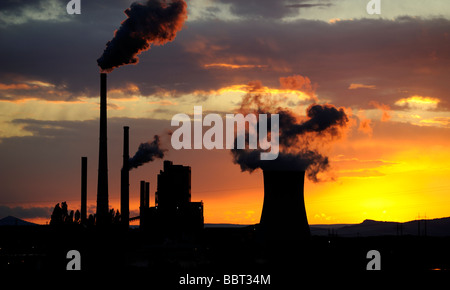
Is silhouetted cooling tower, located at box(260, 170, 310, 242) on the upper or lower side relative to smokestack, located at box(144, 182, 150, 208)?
lower

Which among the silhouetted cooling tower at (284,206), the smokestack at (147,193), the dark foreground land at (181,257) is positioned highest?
the smokestack at (147,193)

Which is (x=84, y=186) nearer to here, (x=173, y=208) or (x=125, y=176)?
(x=125, y=176)

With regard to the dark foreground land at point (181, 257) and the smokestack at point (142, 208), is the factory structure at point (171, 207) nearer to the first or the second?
the smokestack at point (142, 208)

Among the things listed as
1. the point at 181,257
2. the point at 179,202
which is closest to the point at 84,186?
the point at 179,202

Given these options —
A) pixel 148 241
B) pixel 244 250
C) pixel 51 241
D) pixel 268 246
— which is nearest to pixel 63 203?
pixel 148 241

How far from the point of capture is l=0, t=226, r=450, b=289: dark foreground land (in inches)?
1719

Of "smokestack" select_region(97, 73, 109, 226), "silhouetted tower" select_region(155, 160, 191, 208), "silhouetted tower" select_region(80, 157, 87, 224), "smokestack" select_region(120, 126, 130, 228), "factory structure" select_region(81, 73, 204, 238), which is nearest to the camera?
"smokestack" select_region(97, 73, 109, 226)

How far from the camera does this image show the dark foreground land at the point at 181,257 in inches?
1719

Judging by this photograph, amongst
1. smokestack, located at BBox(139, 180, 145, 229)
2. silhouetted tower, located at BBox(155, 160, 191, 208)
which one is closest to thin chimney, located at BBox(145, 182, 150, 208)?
smokestack, located at BBox(139, 180, 145, 229)

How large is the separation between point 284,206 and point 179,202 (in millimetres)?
30858

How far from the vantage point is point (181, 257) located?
50.7 metres

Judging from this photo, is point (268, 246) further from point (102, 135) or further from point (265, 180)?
point (102, 135)

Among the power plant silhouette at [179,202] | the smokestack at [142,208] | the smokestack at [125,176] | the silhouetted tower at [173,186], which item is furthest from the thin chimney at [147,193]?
the smokestack at [125,176]

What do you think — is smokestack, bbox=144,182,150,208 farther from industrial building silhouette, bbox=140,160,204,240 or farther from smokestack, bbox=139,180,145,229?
industrial building silhouette, bbox=140,160,204,240
